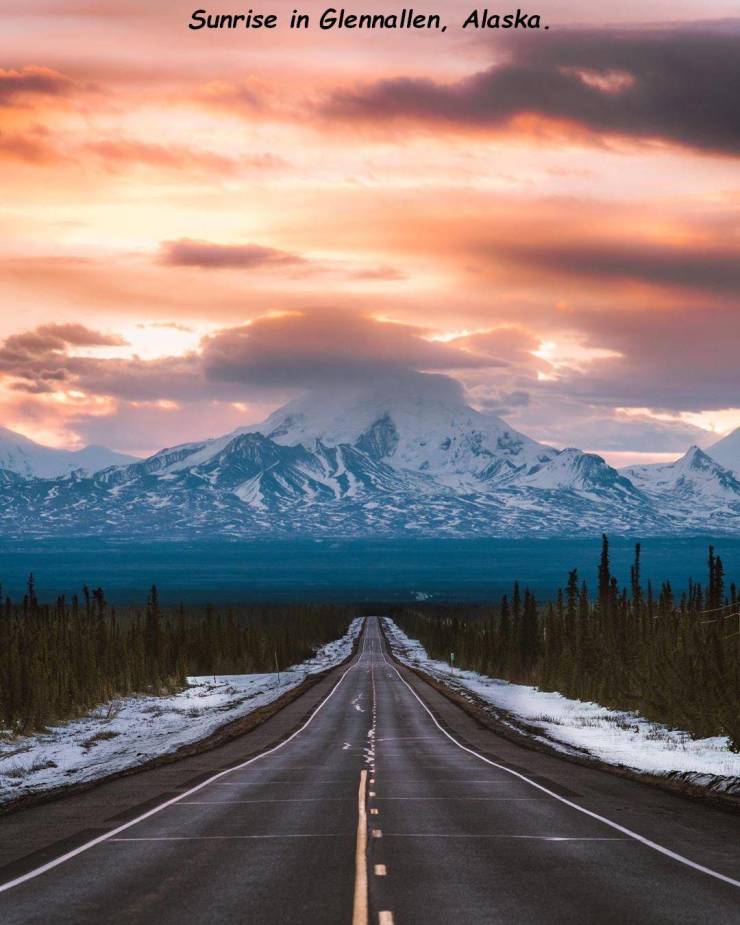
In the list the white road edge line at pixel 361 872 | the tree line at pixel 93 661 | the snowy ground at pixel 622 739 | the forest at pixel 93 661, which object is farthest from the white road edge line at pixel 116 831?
the tree line at pixel 93 661

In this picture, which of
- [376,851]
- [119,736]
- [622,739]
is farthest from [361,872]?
[119,736]

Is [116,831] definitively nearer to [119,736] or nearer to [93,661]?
[119,736]

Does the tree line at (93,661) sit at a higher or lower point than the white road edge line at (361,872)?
lower

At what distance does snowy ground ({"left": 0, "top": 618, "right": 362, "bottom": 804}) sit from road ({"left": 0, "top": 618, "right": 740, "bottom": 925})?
4577 millimetres

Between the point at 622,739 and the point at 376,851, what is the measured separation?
31048mm

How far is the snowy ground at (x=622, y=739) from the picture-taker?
33.8 metres

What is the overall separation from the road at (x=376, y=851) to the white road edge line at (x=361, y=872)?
0.13 ft

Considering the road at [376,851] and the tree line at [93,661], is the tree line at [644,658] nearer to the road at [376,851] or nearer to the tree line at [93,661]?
the road at [376,851]

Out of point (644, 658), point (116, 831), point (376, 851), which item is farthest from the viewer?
point (644, 658)

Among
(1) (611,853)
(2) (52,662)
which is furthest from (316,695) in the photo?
(1) (611,853)

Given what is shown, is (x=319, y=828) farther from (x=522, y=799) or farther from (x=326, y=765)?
(x=326, y=765)

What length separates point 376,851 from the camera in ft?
59.5

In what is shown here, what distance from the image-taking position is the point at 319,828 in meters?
20.8

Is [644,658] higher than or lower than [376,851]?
lower
